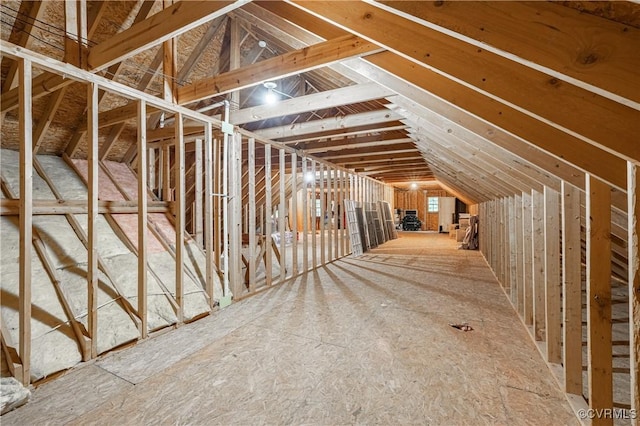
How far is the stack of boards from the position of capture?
7.26 m

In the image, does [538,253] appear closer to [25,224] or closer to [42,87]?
[25,224]

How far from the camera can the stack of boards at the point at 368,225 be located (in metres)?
7.26

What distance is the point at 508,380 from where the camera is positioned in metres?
1.85

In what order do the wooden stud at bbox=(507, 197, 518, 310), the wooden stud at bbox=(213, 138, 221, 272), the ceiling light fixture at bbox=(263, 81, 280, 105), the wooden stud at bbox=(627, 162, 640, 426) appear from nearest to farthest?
the wooden stud at bbox=(627, 162, 640, 426), the wooden stud at bbox=(507, 197, 518, 310), the ceiling light fixture at bbox=(263, 81, 280, 105), the wooden stud at bbox=(213, 138, 221, 272)

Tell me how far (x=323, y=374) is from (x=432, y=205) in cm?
1547

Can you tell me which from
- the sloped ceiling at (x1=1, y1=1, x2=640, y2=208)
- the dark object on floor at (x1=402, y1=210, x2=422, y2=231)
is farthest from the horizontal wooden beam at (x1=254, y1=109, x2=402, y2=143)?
the dark object on floor at (x1=402, y1=210, x2=422, y2=231)

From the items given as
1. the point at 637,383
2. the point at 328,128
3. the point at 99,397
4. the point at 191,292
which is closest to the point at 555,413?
the point at 637,383

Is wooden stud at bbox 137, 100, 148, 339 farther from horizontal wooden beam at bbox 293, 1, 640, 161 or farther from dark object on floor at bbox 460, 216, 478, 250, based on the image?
dark object on floor at bbox 460, 216, 478, 250

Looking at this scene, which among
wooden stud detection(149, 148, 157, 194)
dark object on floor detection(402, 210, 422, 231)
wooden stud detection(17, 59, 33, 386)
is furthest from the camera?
dark object on floor detection(402, 210, 422, 231)

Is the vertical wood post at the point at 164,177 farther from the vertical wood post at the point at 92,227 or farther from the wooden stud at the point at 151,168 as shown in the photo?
the vertical wood post at the point at 92,227

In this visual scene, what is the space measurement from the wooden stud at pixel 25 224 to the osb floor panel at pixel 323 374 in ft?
1.01

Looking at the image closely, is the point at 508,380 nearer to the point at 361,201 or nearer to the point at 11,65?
the point at 11,65

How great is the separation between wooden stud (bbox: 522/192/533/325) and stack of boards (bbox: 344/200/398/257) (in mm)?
4546

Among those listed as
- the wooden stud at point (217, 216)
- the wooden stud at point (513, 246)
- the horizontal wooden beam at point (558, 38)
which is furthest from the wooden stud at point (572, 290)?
the wooden stud at point (217, 216)
